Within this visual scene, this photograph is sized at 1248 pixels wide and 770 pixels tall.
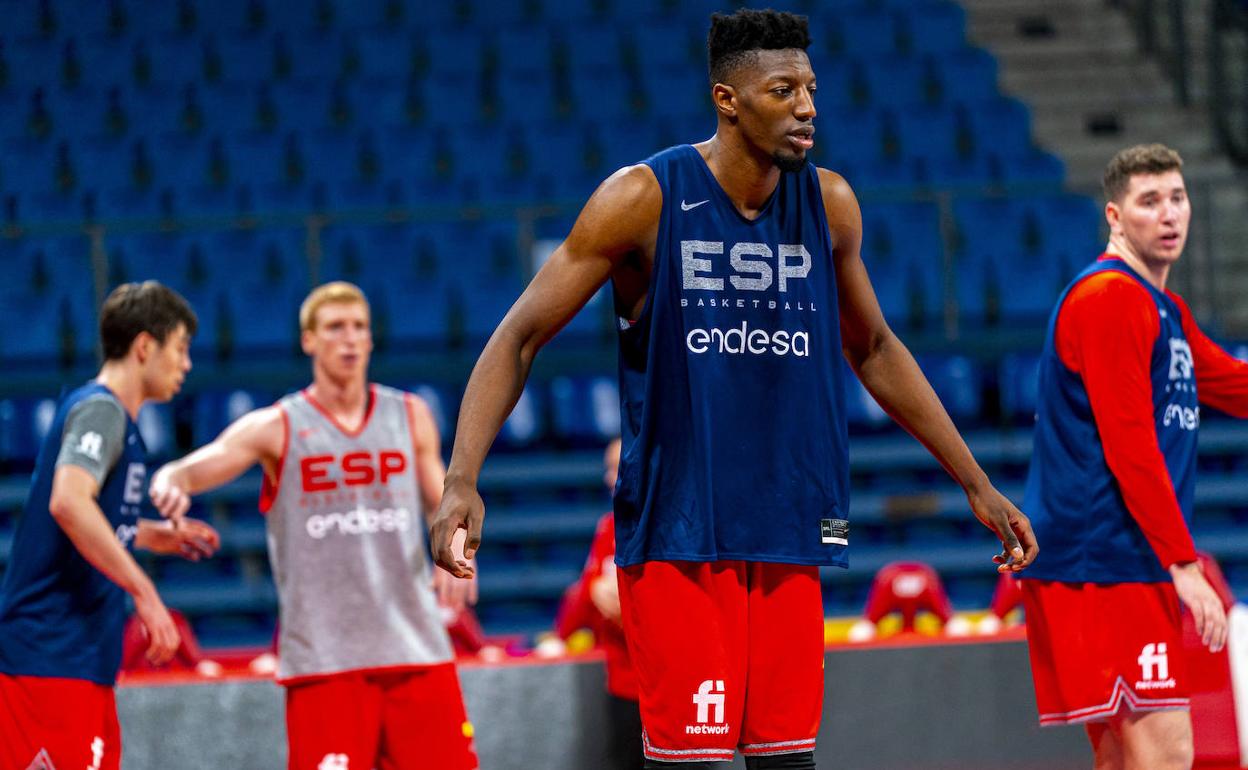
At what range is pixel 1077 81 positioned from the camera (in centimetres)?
1278

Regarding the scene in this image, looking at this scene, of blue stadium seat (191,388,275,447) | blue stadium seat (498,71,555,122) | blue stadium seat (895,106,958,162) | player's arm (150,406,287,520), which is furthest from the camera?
blue stadium seat (498,71,555,122)

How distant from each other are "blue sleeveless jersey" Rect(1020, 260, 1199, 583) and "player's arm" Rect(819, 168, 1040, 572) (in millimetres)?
973

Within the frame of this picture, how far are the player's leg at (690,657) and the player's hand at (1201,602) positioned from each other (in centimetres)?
142

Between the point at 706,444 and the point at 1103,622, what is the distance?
1624 mm

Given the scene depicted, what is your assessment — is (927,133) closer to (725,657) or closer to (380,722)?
(380,722)

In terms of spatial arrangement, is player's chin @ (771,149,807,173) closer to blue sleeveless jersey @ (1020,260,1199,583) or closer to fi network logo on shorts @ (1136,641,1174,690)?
blue sleeveless jersey @ (1020,260,1199,583)

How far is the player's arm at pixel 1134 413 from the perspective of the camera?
12.9 feet

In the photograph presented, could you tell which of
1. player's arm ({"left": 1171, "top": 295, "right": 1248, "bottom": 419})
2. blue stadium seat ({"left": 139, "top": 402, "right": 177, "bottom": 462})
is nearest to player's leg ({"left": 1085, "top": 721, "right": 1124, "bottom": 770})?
player's arm ({"left": 1171, "top": 295, "right": 1248, "bottom": 419})

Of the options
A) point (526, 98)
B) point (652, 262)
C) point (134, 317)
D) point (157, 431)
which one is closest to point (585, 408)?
point (157, 431)

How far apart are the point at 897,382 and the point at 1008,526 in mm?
373

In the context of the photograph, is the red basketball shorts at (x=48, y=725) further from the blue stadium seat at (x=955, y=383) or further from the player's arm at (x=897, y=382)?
the blue stadium seat at (x=955, y=383)

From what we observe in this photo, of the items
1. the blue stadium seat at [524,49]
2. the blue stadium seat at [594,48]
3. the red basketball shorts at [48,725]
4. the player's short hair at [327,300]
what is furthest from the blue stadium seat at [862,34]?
the red basketball shorts at [48,725]

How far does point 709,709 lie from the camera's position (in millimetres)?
2977

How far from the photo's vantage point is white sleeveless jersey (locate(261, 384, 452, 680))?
15.9 ft
